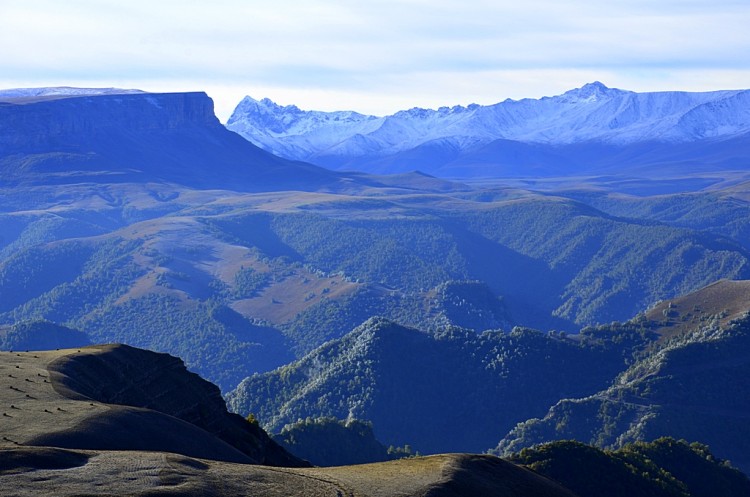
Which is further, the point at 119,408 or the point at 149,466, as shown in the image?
the point at 119,408

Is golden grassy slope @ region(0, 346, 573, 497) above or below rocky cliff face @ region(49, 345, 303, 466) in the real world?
above

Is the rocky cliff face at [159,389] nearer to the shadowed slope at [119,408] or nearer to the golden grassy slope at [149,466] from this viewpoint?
the shadowed slope at [119,408]

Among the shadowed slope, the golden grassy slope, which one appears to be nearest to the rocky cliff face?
the shadowed slope

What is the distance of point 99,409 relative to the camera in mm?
59281

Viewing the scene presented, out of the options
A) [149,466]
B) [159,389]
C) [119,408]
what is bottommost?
[159,389]

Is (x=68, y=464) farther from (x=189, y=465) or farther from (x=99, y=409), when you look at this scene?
(x=99, y=409)

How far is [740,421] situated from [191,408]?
107 m

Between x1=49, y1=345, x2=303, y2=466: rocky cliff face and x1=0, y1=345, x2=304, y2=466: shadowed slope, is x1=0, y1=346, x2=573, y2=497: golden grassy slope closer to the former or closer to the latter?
x1=0, y1=345, x2=304, y2=466: shadowed slope

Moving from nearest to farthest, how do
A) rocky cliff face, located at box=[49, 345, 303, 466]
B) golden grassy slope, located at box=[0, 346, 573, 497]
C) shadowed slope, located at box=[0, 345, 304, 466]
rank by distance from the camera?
golden grassy slope, located at box=[0, 346, 573, 497]
shadowed slope, located at box=[0, 345, 304, 466]
rocky cliff face, located at box=[49, 345, 303, 466]

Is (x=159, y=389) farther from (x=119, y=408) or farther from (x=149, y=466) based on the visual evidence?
(x=149, y=466)

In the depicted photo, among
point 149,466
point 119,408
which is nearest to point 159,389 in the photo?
point 119,408

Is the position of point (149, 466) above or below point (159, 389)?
above

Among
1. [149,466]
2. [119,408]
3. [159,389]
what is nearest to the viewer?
[149,466]

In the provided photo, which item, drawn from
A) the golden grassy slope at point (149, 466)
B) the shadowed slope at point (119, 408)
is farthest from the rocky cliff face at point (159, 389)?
the golden grassy slope at point (149, 466)
